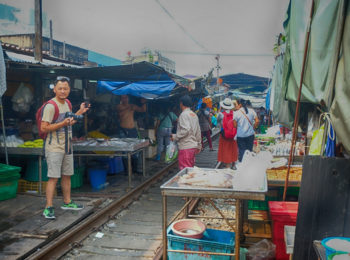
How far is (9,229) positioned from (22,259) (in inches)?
42.2

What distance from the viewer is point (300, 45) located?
4.51 m

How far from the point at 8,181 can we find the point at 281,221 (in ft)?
17.8

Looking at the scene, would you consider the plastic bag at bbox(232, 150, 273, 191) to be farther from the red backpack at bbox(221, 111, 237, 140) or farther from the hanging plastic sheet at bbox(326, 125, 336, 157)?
the red backpack at bbox(221, 111, 237, 140)

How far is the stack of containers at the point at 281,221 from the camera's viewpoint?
369cm

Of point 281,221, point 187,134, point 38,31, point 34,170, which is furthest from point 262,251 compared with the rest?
point 38,31

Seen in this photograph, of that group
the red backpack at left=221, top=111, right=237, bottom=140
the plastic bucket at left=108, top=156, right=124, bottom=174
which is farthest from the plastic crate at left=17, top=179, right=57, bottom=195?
the red backpack at left=221, top=111, right=237, bottom=140

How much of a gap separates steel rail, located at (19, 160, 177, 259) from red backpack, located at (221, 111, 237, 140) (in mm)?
2828

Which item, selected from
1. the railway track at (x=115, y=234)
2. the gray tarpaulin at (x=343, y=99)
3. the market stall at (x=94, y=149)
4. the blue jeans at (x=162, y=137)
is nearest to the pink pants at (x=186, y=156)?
the railway track at (x=115, y=234)

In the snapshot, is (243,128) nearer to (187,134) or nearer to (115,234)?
(187,134)

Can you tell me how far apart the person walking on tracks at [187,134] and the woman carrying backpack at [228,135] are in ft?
4.71

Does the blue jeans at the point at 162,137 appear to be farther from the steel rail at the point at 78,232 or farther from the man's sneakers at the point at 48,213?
the man's sneakers at the point at 48,213

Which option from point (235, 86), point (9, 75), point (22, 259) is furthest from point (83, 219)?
point (235, 86)

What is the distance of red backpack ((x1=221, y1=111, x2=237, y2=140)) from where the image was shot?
7.61m

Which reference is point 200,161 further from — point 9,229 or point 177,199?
point 9,229
